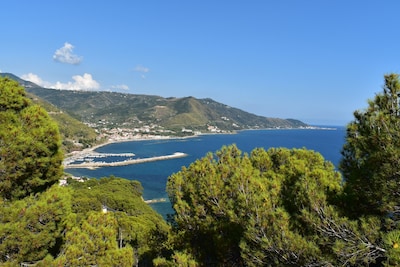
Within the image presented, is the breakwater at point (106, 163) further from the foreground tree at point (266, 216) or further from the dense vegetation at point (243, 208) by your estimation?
the dense vegetation at point (243, 208)

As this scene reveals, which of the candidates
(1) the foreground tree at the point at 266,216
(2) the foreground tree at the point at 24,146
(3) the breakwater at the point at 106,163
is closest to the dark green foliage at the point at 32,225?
(2) the foreground tree at the point at 24,146

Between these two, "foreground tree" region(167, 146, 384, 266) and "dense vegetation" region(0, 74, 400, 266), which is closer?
"dense vegetation" region(0, 74, 400, 266)

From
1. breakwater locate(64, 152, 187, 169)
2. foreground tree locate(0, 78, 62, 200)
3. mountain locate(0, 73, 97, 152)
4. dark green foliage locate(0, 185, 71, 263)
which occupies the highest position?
foreground tree locate(0, 78, 62, 200)

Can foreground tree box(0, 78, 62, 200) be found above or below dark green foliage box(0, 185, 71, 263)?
above

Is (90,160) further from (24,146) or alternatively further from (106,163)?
(24,146)

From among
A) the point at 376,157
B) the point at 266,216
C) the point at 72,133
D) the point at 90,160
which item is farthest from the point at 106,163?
the point at 376,157

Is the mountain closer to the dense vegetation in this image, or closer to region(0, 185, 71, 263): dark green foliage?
the dense vegetation

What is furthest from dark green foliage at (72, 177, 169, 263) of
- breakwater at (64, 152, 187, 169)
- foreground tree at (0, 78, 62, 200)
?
breakwater at (64, 152, 187, 169)
